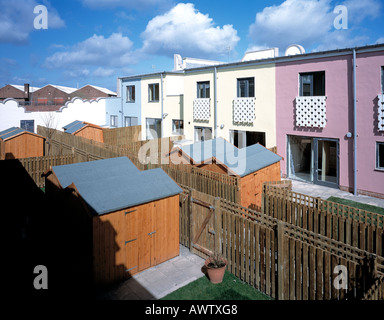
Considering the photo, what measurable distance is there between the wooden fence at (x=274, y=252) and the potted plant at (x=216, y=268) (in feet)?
1.06

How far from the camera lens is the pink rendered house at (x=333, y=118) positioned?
1384 cm

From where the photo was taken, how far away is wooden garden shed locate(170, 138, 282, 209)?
1105cm

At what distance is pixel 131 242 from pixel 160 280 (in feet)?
3.63

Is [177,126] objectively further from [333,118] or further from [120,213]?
[120,213]

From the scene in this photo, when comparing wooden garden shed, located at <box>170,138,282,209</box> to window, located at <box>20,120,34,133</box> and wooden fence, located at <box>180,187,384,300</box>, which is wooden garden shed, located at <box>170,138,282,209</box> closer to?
wooden fence, located at <box>180,187,384,300</box>

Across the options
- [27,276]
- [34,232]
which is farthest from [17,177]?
[27,276]

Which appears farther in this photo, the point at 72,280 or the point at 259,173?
the point at 259,173

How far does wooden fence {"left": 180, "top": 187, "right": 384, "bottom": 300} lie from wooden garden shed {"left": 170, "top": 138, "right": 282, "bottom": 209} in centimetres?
267

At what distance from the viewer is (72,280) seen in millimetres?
7133

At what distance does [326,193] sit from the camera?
1470cm
